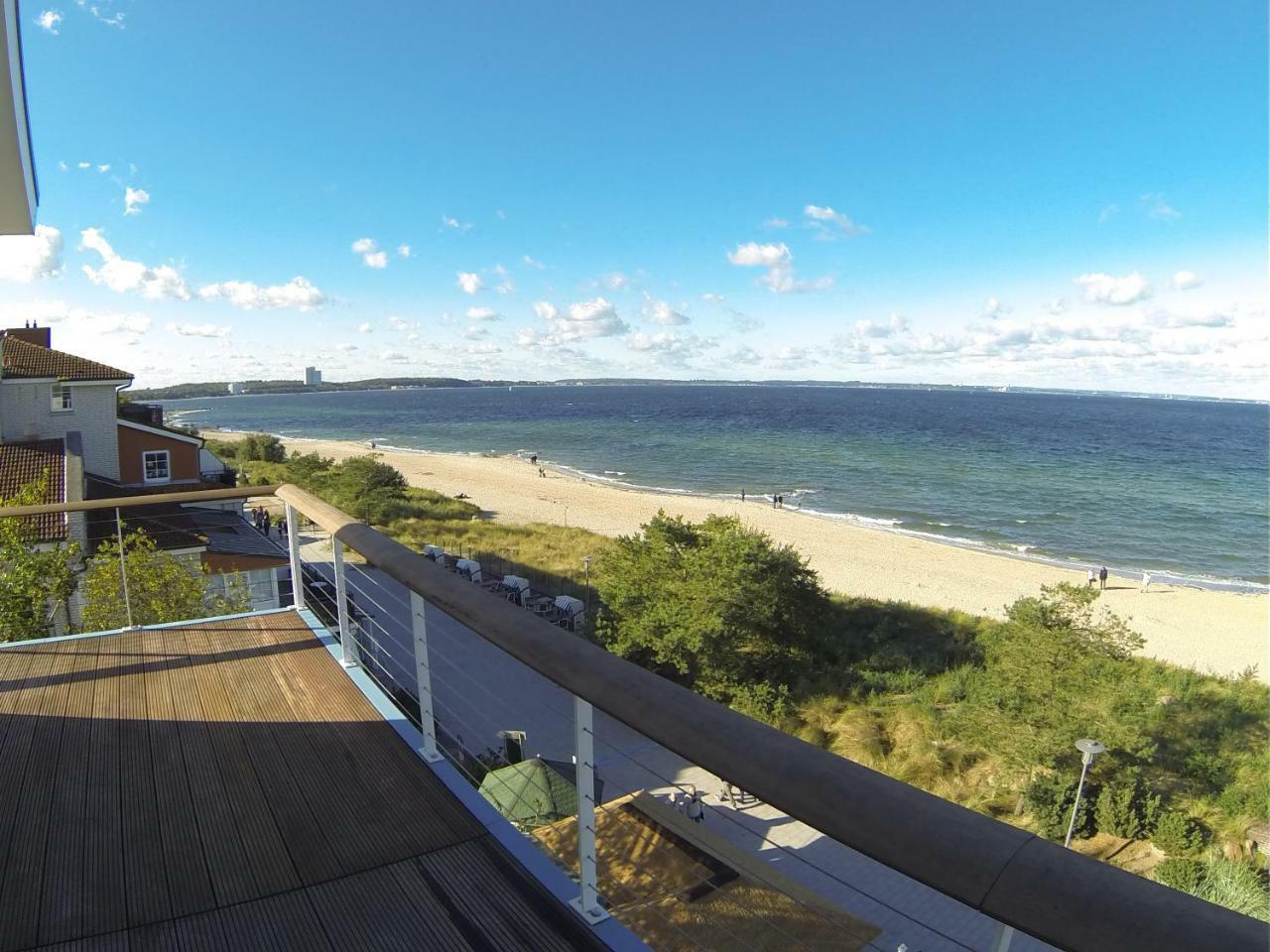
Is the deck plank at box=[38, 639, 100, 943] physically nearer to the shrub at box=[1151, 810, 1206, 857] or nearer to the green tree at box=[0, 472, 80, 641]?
the green tree at box=[0, 472, 80, 641]

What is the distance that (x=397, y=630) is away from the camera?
14.0 meters

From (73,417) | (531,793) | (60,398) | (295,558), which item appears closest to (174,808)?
(295,558)

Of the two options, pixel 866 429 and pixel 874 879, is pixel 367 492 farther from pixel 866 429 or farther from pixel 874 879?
pixel 866 429

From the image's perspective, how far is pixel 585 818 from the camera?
5.88 ft

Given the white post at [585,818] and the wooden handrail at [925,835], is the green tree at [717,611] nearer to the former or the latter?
the white post at [585,818]

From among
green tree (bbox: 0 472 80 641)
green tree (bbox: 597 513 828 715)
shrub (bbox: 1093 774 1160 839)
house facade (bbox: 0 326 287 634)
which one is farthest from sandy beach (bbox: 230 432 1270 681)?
green tree (bbox: 0 472 80 641)

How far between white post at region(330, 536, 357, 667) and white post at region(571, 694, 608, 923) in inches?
65.5

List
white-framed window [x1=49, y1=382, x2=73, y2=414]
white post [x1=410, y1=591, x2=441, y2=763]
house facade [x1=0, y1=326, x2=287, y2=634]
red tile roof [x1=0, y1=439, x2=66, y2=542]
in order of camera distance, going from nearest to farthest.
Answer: white post [x1=410, y1=591, x2=441, y2=763] < house facade [x1=0, y1=326, x2=287, y2=634] < red tile roof [x1=0, y1=439, x2=66, y2=542] < white-framed window [x1=49, y1=382, x2=73, y2=414]

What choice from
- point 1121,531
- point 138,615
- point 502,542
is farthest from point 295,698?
point 1121,531

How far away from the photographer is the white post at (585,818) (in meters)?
1.71

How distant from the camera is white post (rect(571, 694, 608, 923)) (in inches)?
67.2

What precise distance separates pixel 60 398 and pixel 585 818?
57.5ft

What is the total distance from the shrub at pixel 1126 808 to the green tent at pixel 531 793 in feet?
21.5

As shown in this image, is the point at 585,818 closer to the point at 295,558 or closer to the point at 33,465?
the point at 295,558
